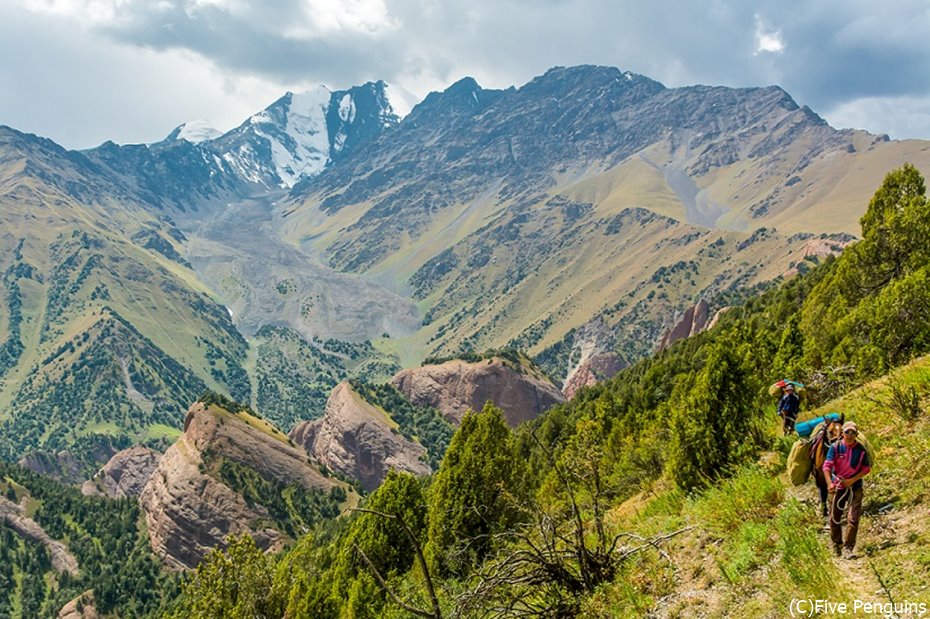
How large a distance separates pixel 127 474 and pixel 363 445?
89.7 m

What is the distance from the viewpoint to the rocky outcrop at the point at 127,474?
17125 cm

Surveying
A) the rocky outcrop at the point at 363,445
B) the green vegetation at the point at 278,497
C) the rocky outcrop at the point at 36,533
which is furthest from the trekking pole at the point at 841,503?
the rocky outcrop at the point at 36,533

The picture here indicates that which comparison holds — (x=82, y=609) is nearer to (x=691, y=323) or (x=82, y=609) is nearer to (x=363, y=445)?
(x=363, y=445)

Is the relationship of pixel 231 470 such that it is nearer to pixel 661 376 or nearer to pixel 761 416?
pixel 661 376

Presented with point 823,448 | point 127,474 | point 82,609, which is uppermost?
point 127,474

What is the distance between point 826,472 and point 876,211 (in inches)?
1395

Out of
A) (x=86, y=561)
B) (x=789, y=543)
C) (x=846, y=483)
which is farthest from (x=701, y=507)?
(x=86, y=561)

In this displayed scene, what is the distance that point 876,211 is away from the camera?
1460 inches

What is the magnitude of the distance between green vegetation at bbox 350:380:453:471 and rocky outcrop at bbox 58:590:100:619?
224ft

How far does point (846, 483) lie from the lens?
8758 mm

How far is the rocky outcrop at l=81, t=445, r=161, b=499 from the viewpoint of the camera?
562 ft

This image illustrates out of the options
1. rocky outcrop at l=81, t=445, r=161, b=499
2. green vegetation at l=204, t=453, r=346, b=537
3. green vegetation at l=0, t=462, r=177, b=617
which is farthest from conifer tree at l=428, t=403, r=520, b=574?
rocky outcrop at l=81, t=445, r=161, b=499

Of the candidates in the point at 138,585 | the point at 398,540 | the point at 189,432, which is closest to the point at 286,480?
the point at 189,432

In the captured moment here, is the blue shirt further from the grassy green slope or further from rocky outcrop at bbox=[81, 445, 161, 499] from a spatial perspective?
rocky outcrop at bbox=[81, 445, 161, 499]
